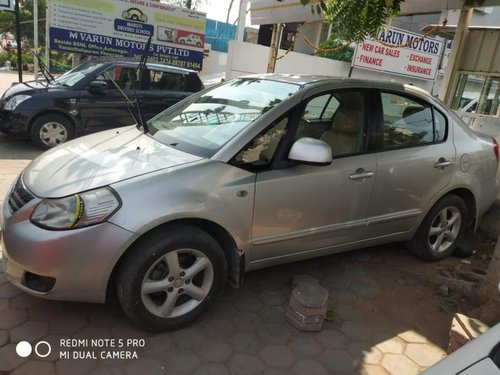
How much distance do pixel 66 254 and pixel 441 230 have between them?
10.6ft

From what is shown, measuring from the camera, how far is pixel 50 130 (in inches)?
274

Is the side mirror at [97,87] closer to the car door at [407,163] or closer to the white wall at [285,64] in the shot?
the car door at [407,163]

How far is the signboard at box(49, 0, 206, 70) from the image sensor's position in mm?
10312

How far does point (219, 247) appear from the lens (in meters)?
2.80

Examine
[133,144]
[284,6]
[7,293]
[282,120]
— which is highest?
[284,6]

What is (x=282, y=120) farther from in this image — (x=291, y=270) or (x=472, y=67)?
(x=472, y=67)

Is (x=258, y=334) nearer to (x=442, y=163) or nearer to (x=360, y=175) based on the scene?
(x=360, y=175)

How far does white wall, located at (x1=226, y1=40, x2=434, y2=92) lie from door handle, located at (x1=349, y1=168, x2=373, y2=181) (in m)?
6.78

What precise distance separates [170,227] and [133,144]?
817 mm

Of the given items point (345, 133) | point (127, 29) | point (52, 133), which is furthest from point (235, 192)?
point (127, 29)

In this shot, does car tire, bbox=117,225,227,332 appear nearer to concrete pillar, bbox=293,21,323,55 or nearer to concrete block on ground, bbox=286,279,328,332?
concrete block on ground, bbox=286,279,328,332

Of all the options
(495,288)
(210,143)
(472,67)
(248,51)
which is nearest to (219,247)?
(210,143)

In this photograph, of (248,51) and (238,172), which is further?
(248,51)

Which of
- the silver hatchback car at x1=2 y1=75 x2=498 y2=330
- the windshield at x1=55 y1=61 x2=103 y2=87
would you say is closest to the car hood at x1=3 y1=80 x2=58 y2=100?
the windshield at x1=55 y1=61 x2=103 y2=87
